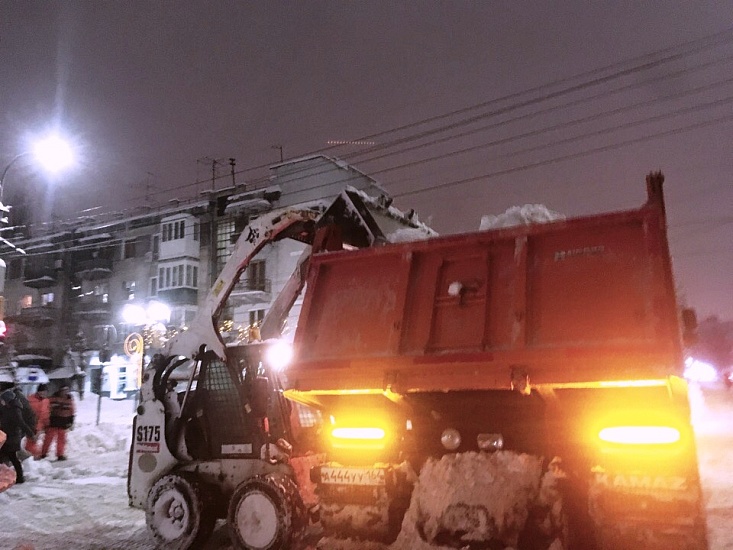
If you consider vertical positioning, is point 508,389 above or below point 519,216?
below

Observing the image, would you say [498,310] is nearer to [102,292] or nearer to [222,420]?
[222,420]

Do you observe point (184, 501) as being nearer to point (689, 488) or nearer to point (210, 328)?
point (210, 328)

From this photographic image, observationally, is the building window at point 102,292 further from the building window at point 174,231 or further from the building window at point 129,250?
the building window at point 174,231

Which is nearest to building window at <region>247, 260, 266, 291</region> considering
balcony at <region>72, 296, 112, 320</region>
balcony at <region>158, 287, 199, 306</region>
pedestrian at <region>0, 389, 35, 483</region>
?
balcony at <region>158, 287, 199, 306</region>

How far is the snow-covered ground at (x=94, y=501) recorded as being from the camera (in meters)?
7.01

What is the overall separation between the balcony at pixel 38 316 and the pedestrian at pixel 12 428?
42.0 meters

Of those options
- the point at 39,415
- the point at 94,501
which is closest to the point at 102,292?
the point at 39,415

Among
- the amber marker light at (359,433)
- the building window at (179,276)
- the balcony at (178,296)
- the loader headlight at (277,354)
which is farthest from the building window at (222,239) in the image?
the amber marker light at (359,433)

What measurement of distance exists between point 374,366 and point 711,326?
62197 mm

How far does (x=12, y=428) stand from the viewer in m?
11.3

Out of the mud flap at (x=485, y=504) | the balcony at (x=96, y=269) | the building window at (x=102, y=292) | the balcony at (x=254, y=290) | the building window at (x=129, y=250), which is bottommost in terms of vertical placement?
the mud flap at (x=485, y=504)

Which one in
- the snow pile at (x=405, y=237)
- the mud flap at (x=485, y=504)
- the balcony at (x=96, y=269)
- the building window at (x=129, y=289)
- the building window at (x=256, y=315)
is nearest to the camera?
the mud flap at (x=485, y=504)

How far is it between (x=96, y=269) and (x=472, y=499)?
1885 inches

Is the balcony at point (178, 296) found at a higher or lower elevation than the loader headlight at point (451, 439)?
higher
